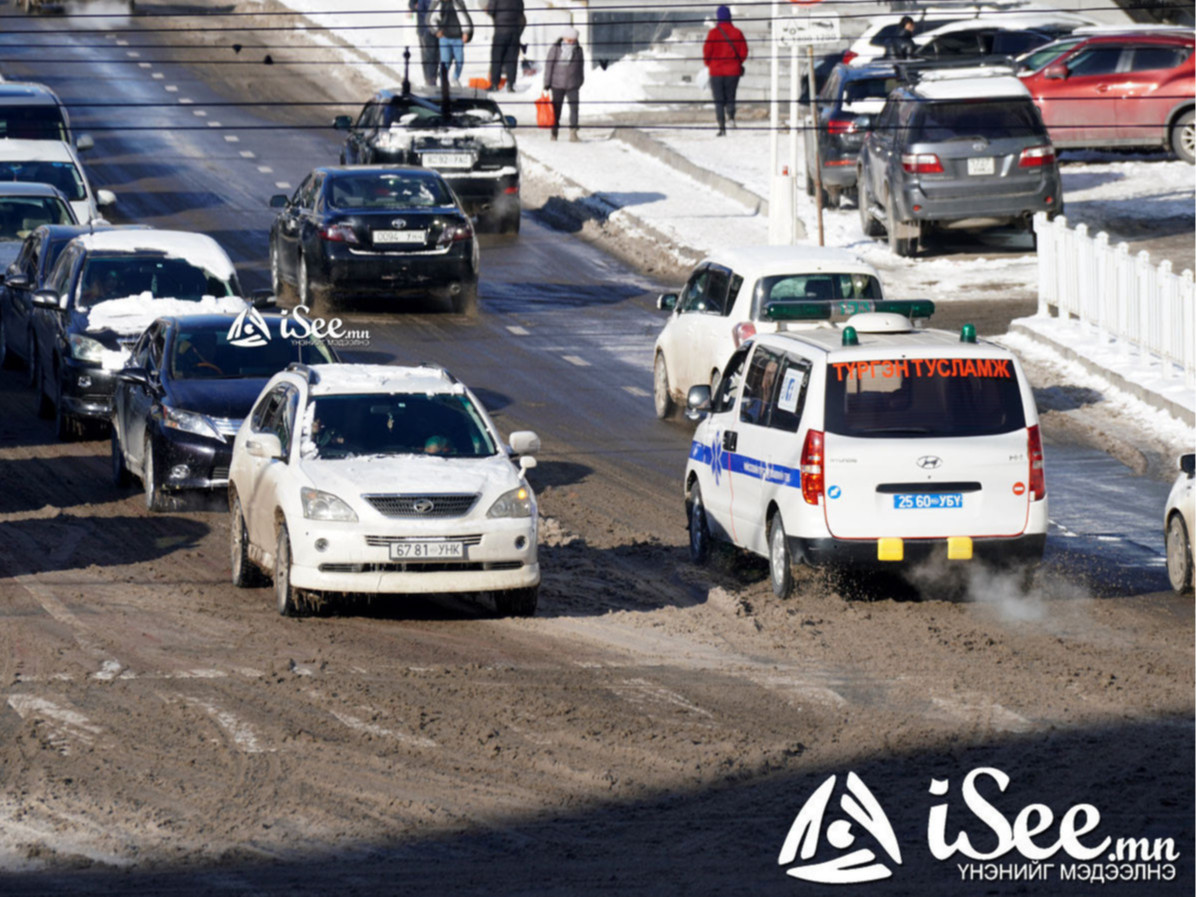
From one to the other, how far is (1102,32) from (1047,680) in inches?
1014

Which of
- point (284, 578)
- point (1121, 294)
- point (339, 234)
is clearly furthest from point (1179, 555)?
point (339, 234)

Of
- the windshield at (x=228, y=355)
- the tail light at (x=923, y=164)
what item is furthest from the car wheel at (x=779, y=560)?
the tail light at (x=923, y=164)

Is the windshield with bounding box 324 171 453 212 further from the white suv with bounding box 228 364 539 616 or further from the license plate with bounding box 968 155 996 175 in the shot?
the white suv with bounding box 228 364 539 616

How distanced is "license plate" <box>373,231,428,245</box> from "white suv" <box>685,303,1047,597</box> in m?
12.8

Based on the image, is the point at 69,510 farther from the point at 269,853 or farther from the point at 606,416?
the point at 269,853

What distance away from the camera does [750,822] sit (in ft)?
29.1

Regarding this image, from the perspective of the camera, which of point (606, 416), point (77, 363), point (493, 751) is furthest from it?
point (606, 416)

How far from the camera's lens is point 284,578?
1282 cm

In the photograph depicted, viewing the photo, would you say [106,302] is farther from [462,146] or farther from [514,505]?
[462,146]

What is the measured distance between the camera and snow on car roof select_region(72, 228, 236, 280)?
67.1 feet

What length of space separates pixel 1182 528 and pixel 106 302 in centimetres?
1062

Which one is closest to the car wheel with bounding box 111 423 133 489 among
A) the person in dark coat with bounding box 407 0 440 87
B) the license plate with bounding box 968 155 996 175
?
the license plate with bounding box 968 155 996 175

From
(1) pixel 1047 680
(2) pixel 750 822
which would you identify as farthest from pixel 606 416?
(2) pixel 750 822

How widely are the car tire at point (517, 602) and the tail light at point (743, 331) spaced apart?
19.5 ft
